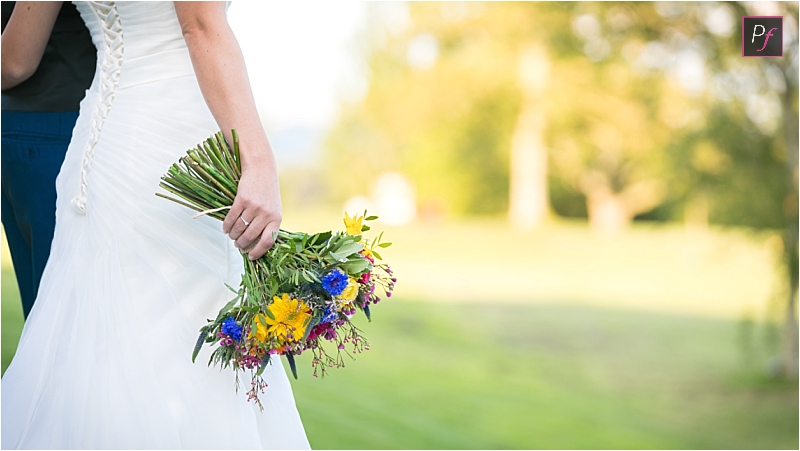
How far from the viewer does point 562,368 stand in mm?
10148

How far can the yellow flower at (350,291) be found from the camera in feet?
4.95

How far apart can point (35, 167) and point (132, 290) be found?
1.68 ft

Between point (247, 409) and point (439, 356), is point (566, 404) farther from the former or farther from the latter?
point (247, 409)

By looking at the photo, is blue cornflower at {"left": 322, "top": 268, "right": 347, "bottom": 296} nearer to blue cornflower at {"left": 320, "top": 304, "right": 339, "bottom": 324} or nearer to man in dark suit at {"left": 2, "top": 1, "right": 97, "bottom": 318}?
blue cornflower at {"left": 320, "top": 304, "right": 339, "bottom": 324}

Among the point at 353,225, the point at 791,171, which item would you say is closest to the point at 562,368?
the point at 791,171

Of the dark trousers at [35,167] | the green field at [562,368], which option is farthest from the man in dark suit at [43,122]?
the green field at [562,368]

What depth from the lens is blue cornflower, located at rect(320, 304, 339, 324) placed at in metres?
1.52

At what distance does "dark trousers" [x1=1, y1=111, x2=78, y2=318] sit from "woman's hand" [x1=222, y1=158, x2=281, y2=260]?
605mm

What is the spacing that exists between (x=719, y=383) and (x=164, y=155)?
30.5ft

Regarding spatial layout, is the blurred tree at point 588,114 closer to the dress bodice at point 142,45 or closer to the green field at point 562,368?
the green field at point 562,368

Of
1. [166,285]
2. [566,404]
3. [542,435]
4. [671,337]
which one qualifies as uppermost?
[671,337]

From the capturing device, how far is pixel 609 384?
961 cm

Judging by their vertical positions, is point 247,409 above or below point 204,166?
below

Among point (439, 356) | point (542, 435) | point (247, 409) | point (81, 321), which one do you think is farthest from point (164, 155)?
point (439, 356)
